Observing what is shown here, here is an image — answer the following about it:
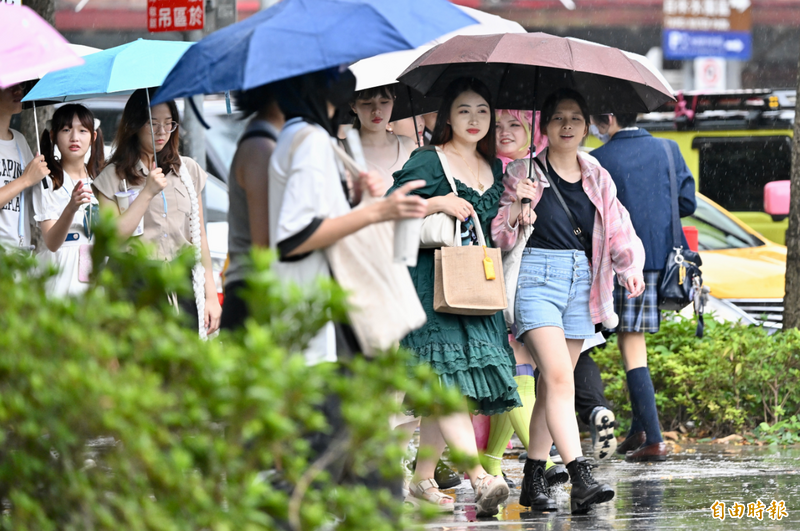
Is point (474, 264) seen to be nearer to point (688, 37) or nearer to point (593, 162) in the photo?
point (593, 162)

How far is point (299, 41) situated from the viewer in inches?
134

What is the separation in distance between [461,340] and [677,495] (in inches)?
56.4

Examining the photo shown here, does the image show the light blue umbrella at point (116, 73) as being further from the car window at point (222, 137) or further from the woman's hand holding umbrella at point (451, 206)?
the car window at point (222, 137)

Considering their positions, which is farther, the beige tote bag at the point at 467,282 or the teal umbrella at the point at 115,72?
the teal umbrella at the point at 115,72

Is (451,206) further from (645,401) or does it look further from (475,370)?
(645,401)

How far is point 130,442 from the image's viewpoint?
2133 millimetres

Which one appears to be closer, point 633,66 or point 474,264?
point 474,264

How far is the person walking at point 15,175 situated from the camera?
5.41 m

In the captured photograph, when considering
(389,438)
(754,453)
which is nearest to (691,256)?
(754,453)

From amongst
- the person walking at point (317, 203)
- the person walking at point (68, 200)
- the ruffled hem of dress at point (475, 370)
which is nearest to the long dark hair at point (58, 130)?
the person walking at point (68, 200)

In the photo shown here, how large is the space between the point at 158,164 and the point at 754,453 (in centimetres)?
399

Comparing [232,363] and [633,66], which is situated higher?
[633,66]

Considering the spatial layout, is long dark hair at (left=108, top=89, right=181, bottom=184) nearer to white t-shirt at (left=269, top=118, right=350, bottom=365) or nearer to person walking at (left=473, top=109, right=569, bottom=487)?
person walking at (left=473, top=109, right=569, bottom=487)

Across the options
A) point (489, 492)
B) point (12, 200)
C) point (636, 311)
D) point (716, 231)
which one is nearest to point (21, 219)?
point (12, 200)
